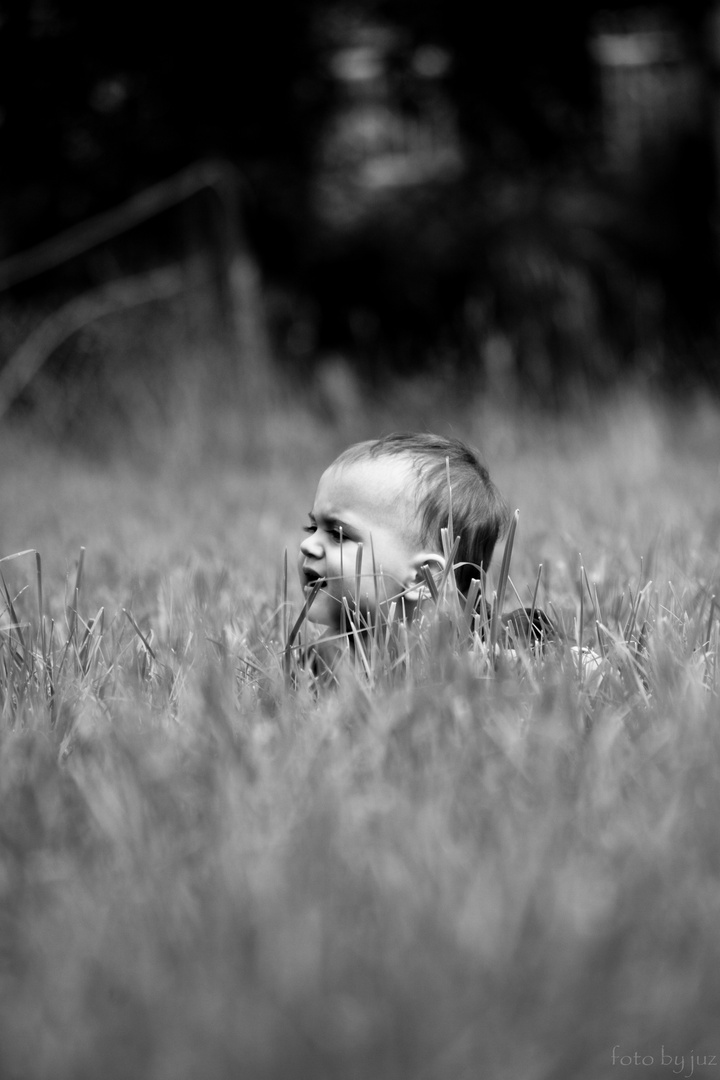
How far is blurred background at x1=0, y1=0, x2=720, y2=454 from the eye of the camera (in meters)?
7.12

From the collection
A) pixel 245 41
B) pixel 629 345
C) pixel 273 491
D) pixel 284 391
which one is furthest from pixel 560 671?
Result: pixel 245 41

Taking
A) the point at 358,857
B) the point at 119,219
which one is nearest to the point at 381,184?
the point at 119,219

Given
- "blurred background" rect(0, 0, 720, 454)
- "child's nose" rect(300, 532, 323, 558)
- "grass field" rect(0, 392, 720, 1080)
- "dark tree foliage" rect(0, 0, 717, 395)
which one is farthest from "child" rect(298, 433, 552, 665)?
"dark tree foliage" rect(0, 0, 717, 395)

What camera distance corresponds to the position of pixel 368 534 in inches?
77.4

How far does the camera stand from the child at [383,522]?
195cm

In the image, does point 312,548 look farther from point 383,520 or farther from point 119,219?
point 119,219

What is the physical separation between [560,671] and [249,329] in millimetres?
5002

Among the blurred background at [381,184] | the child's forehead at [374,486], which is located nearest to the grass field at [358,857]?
the child's forehead at [374,486]

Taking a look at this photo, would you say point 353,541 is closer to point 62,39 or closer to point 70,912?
point 70,912

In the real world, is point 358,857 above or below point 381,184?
below

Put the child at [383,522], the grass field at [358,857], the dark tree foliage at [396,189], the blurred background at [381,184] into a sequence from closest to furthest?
the grass field at [358,857] < the child at [383,522] < the blurred background at [381,184] < the dark tree foliage at [396,189]

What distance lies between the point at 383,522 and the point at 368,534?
Answer: 4cm

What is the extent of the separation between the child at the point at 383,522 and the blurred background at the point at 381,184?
4496mm

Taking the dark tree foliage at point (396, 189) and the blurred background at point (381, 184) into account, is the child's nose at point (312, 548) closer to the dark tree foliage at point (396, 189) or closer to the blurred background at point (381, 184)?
the blurred background at point (381, 184)
